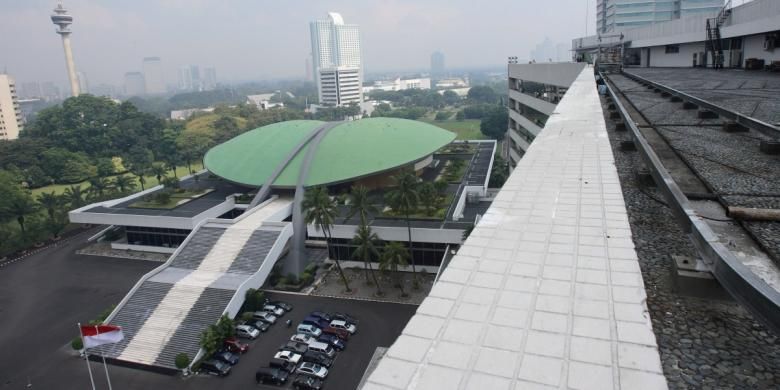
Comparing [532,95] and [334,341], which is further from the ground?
[532,95]

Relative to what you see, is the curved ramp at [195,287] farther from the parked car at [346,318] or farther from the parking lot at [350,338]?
the parked car at [346,318]

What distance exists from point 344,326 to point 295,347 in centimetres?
211

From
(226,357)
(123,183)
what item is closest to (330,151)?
(226,357)

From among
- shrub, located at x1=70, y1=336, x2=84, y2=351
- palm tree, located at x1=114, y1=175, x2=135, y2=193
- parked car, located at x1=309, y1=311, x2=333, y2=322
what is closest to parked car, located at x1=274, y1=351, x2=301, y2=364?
parked car, located at x1=309, y1=311, x2=333, y2=322

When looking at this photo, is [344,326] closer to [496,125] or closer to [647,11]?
[496,125]

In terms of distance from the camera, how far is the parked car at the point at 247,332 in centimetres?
1847

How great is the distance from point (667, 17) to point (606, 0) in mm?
9854

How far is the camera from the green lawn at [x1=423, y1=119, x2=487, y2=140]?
7345 centimetres

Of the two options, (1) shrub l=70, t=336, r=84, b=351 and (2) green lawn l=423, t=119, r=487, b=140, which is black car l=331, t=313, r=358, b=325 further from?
(2) green lawn l=423, t=119, r=487, b=140

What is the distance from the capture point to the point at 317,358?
53.4 ft

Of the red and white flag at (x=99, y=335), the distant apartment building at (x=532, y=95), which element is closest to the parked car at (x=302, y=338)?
the red and white flag at (x=99, y=335)

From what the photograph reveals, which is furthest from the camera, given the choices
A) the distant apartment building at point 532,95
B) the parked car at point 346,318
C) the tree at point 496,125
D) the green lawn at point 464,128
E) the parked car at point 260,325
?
the green lawn at point 464,128

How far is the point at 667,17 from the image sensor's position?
232 ft

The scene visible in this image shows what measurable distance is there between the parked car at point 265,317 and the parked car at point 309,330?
1722mm
